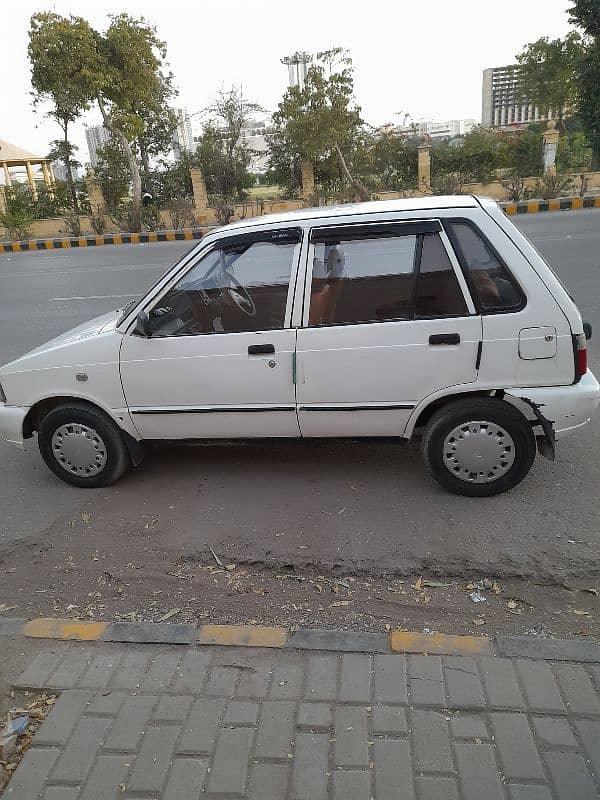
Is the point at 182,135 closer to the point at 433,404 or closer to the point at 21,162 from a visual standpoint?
the point at 21,162

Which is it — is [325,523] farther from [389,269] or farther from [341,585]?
[389,269]

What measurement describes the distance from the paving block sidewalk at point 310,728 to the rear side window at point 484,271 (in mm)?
1893

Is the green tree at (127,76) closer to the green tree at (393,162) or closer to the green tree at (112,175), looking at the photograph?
the green tree at (112,175)

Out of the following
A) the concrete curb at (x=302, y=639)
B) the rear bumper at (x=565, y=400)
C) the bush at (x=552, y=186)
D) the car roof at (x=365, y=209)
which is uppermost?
the bush at (x=552, y=186)

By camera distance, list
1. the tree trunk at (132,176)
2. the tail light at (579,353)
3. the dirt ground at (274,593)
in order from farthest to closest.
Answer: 1. the tree trunk at (132,176)
2. the tail light at (579,353)
3. the dirt ground at (274,593)

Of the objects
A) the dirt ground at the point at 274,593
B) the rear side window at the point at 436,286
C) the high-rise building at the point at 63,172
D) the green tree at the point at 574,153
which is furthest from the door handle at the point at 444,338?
the high-rise building at the point at 63,172

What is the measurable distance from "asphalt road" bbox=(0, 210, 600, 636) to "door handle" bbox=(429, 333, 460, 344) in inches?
39.2

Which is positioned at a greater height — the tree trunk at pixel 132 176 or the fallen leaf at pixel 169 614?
the tree trunk at pixel 132 176

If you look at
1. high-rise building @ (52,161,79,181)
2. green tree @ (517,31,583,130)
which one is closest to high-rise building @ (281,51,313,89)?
high-rise building @ (52,161,79,181)

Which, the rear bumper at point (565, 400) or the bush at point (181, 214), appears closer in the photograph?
the rear bumper at point (565, 400)

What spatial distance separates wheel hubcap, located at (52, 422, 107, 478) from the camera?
4141 mm

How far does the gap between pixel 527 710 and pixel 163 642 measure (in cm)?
152

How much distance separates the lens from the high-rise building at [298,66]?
74.9 feet

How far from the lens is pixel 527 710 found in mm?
2279
